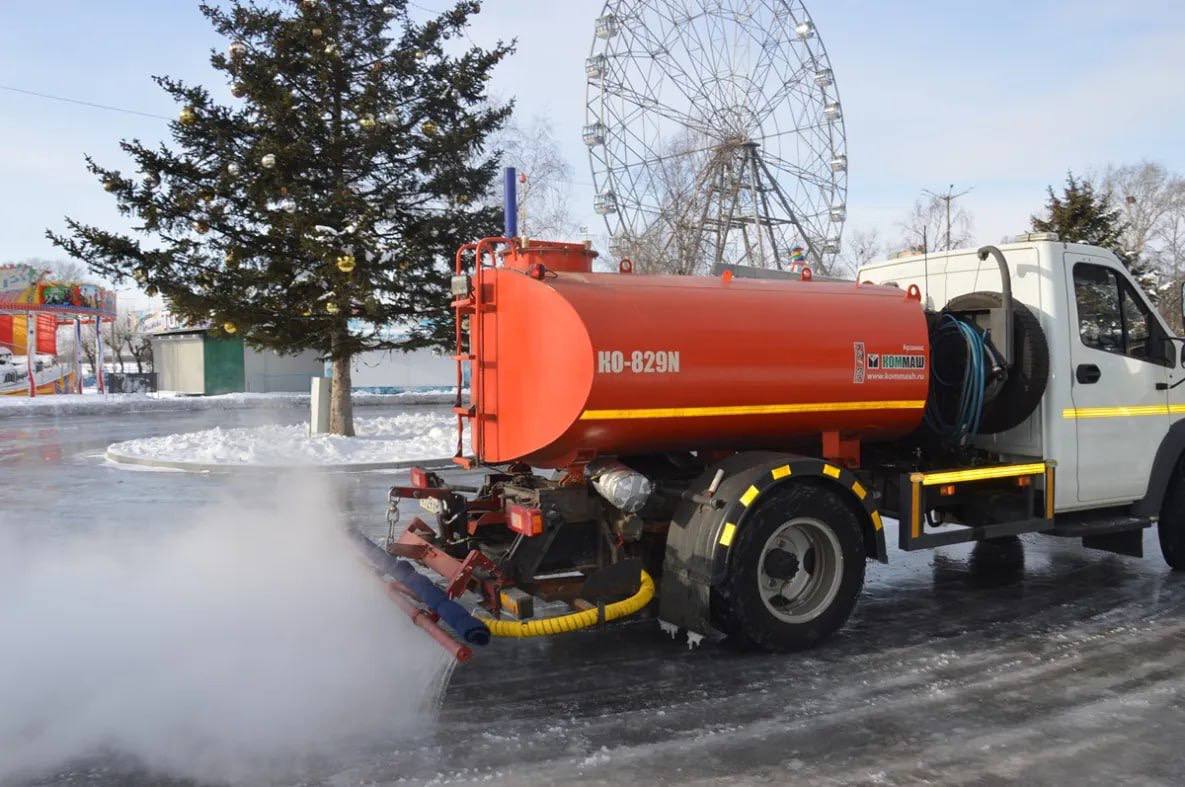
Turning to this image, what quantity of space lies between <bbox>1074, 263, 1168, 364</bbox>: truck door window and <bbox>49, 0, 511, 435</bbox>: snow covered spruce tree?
11.0 meters

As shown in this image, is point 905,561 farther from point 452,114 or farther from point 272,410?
point 272,410

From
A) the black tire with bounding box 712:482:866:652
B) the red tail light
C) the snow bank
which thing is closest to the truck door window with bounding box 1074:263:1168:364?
the black tire with bounding box 712:482:866:652

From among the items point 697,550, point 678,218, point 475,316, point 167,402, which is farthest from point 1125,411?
point 167,402

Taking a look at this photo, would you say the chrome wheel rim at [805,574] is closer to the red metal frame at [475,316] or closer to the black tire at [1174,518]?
the red metal frame at [475,316]

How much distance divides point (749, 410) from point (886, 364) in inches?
42.4

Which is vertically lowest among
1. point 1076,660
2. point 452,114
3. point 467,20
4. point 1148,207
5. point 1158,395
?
point 1076,660

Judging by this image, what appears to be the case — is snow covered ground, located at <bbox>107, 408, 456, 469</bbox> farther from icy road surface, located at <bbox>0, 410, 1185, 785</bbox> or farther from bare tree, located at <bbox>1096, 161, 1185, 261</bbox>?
bare tree, located at <bbox>1096, 161, 1185, 261</bbox>

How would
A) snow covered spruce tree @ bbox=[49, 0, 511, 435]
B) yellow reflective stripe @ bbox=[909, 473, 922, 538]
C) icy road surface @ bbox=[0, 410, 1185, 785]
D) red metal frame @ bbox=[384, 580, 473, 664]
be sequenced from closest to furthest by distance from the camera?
icy road surface @ bbox=[0, 410, 1185, 785] < red metal frame @ bbox=[384, 580, 473, 664] < yellow reflective stripe @ bbox=[909, 473, 922, 538] < snow covered spruce tree @ bbox=[49, 0, 511, 435]

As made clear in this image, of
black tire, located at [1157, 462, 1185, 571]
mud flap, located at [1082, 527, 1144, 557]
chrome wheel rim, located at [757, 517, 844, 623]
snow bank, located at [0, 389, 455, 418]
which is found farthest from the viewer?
snow bank, located at [0, 389, 455, 418]

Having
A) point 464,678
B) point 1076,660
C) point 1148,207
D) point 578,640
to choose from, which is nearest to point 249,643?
point 464,678

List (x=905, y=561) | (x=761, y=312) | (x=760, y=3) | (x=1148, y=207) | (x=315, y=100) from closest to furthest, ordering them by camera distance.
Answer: (x=761, y=312), (x=905, y=561), (x=315, y=100), (x=760, y=3), (x=1148, y=207)

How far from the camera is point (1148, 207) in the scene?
192 feet

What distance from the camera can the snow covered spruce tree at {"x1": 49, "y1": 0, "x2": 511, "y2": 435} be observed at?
49.7 ft

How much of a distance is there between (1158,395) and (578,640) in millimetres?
4886
